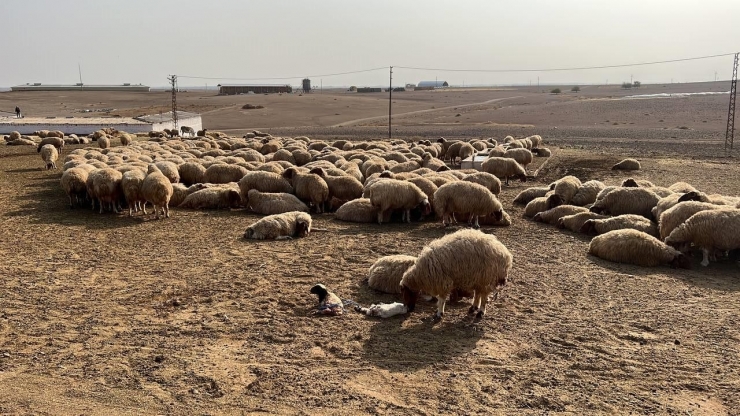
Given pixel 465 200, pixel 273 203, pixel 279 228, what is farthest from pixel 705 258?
pixel 273 203

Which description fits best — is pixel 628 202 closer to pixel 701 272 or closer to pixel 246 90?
pixel 701 272

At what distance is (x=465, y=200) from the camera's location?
43.1 ft

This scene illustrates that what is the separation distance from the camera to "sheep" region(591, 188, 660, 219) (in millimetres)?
14008

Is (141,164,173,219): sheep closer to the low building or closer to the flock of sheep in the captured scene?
the flock of sheep

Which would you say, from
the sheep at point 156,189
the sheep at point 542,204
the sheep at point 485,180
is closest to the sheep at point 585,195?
the sheep at point 542,204

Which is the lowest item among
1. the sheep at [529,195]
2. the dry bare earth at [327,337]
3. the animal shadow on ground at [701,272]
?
the animal shadow on ground at [701,272]

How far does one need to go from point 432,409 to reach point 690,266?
24.6 ft

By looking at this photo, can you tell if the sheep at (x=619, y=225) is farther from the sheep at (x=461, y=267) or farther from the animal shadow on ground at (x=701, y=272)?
the sheep at (x=461, y=267)

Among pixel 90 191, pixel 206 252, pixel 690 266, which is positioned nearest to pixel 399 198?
pixel 206 252

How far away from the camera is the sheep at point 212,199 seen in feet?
51.6

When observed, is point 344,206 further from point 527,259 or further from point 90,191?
point 90,191

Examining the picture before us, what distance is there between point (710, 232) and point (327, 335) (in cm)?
809

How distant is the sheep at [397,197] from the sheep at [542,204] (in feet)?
10.9

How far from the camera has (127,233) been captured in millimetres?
12430
